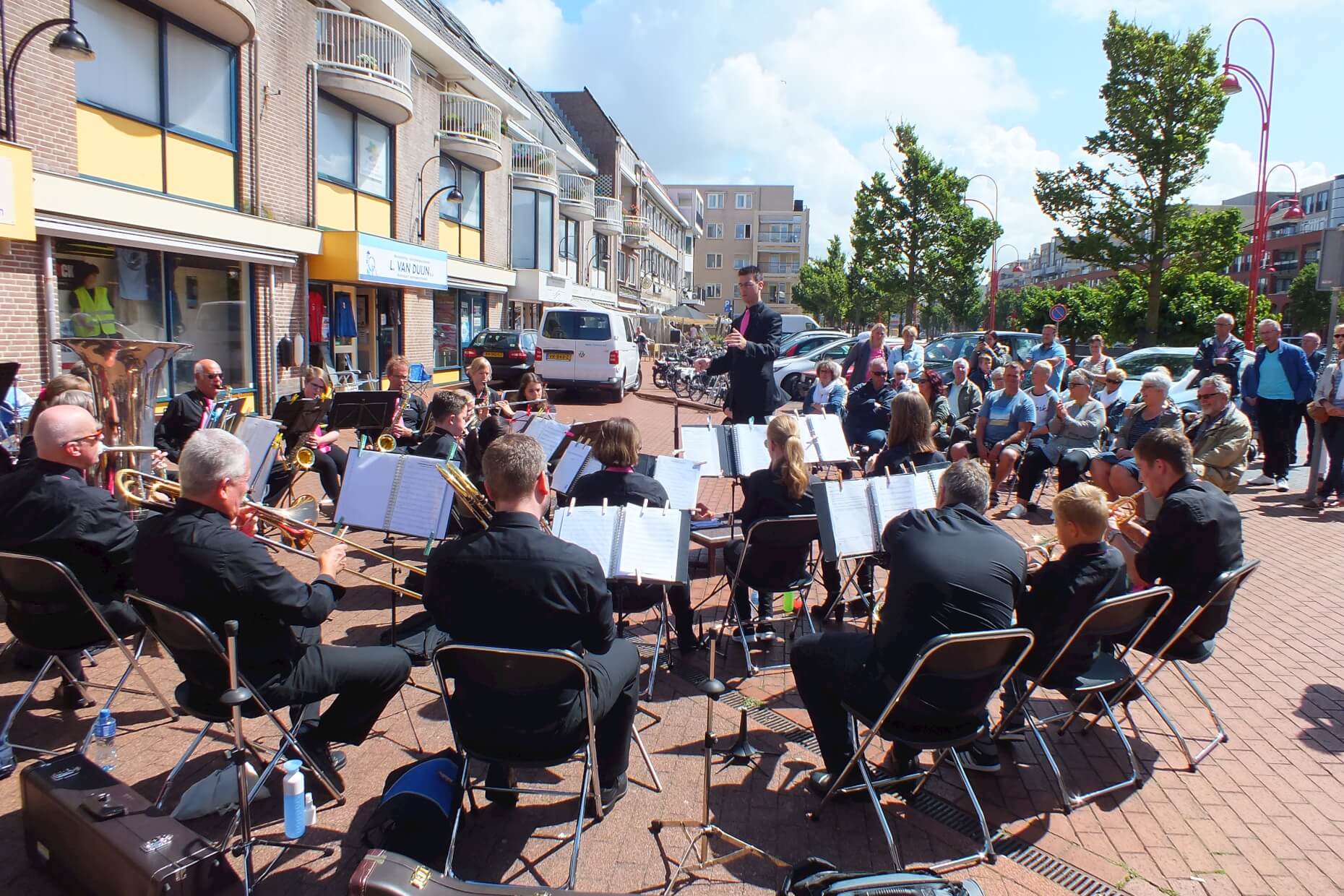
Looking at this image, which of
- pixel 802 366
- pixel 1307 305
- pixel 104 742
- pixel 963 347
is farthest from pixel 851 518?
pixel 1307 305

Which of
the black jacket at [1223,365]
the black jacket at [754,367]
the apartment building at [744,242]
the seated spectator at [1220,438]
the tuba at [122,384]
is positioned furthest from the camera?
the apartment building at [744,242]

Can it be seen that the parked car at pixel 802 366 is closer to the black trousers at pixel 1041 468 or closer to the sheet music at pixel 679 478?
the black trousers at pixel 1041 468

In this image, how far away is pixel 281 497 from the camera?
7.74 m

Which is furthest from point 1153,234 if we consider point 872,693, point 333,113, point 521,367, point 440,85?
point 872,693

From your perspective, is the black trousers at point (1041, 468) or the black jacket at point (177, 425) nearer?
the black jacket at point (177, 425)

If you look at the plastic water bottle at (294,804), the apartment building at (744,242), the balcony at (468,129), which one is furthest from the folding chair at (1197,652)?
the apartment building at (744,242)

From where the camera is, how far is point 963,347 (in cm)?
1883

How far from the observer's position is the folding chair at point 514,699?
9.36 feet

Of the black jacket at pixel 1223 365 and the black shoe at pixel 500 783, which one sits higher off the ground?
the black jacket at pixel 1223 365

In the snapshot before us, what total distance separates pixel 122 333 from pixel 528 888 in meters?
12.4

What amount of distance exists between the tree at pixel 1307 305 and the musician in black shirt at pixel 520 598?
223 ft

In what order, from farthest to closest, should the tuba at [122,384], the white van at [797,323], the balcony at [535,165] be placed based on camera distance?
the white van at [797,323]
the balcony at [535,165]
the tuba at [122,384]

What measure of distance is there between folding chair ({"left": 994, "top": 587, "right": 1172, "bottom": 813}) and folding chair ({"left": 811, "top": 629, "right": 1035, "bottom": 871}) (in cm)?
42

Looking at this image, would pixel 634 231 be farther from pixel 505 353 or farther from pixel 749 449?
pixel 749 449
